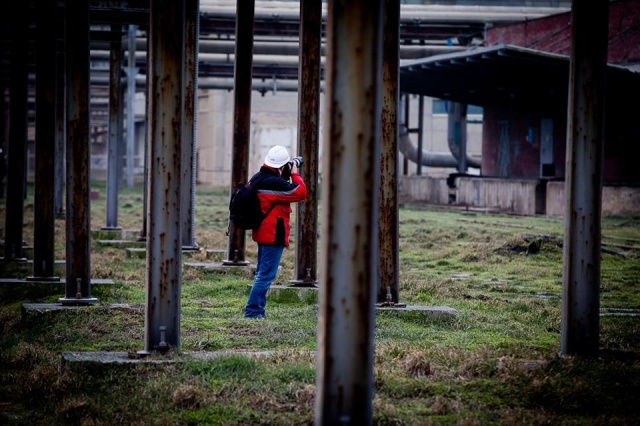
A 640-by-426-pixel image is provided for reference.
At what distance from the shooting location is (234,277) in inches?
494

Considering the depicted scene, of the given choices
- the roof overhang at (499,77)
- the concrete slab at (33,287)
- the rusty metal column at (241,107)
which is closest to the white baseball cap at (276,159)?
the concrete slab at (33,287)

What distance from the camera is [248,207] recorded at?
31.2 feet

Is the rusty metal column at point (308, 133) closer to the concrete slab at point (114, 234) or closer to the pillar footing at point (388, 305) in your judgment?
the pillar footing at point (388, 305)

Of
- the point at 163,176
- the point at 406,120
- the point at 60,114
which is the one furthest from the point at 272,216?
the point at 406,120

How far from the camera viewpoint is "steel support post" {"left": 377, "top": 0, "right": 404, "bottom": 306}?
363 inches

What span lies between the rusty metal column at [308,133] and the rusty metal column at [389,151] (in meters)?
1.70

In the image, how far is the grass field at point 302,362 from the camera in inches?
228

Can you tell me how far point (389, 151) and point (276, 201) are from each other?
120cm

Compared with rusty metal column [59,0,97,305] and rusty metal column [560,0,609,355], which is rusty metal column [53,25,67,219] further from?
rusty metal column [560,0,609,355]

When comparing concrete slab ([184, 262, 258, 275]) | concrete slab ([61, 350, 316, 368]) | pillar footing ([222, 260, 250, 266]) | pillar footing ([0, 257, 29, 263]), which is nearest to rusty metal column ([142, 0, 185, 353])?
concrete slab ([61, 350, 316, 368])

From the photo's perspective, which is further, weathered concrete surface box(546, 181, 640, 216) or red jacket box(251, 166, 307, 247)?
weathered concrete surface box(546, 181, 640, 216)

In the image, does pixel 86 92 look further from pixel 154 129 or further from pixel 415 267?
pixel 415 267

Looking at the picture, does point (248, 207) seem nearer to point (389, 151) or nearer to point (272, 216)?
point (272, 216)

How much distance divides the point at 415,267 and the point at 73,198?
609 cm
